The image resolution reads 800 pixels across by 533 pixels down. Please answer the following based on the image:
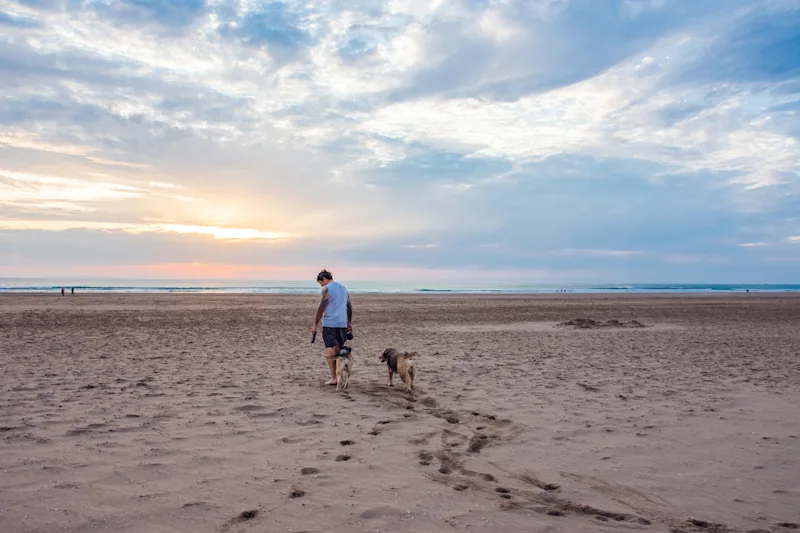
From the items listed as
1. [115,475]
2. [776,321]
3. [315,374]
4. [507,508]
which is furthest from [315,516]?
[776,321]

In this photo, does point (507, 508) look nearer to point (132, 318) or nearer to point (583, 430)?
point (583, 430)

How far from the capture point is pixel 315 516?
175 inches

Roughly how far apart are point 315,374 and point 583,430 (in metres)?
6.03

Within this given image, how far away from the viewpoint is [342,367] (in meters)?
9.74

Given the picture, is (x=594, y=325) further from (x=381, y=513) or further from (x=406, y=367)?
(x=381, y=513)

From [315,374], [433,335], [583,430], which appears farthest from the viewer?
[433,335]

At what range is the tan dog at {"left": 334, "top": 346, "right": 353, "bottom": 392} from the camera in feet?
32.0

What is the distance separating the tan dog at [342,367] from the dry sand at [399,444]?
0.33m

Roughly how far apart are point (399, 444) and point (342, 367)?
11.3 feet

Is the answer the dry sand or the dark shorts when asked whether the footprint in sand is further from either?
the dark shorts

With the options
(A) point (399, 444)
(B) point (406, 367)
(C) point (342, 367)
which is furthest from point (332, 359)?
(A) point (399, 444)

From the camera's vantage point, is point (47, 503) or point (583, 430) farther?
point (583, 430)

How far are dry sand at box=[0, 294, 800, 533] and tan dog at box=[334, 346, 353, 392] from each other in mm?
334

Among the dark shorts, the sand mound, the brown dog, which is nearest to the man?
the dark shorts
